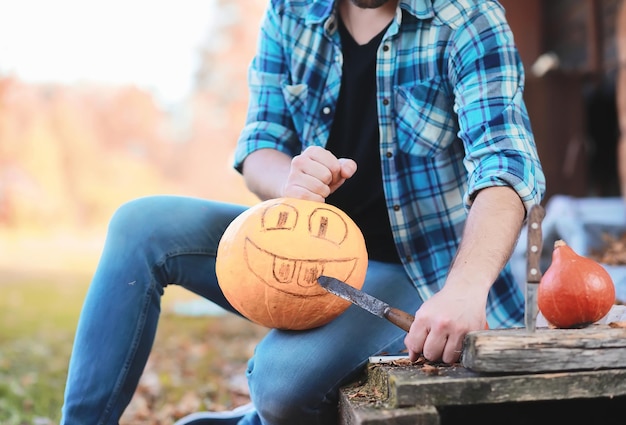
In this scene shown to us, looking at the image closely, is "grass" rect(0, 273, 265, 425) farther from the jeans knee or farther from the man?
the jeans knee

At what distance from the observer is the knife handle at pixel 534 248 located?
119 centimetres

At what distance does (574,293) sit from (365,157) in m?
0.74

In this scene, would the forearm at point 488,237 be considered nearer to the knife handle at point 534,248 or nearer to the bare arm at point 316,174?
the knife handle at point 534,248

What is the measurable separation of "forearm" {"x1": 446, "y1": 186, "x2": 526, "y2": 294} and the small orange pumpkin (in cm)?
11

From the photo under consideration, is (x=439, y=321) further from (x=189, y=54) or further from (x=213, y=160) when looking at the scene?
(x=189, y=54)

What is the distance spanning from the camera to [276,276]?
149 cm

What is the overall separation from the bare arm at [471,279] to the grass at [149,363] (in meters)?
1.78

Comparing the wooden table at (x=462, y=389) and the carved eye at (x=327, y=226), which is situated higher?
the carved eye at (x=327, y=226)

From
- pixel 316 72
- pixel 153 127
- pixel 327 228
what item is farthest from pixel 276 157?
pixel 153 127

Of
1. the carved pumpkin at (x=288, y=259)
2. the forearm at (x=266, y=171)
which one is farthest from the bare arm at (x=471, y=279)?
the forearm at (x=266, y=171)

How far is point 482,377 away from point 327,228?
1.64 feet

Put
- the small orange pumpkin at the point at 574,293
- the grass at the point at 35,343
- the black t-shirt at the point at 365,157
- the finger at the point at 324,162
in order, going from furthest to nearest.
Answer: the grass at the point at 35,343 → the black t-shirt at the point at 365,157 → the finger at the point at 324,162 → the small orange pumpkin at the point at 574,293

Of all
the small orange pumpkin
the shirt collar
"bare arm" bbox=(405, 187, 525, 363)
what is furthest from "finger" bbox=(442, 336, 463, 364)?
the shirt collar

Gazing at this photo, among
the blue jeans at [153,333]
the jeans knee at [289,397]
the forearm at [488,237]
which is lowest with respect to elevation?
the jeans knee at [289,397]
